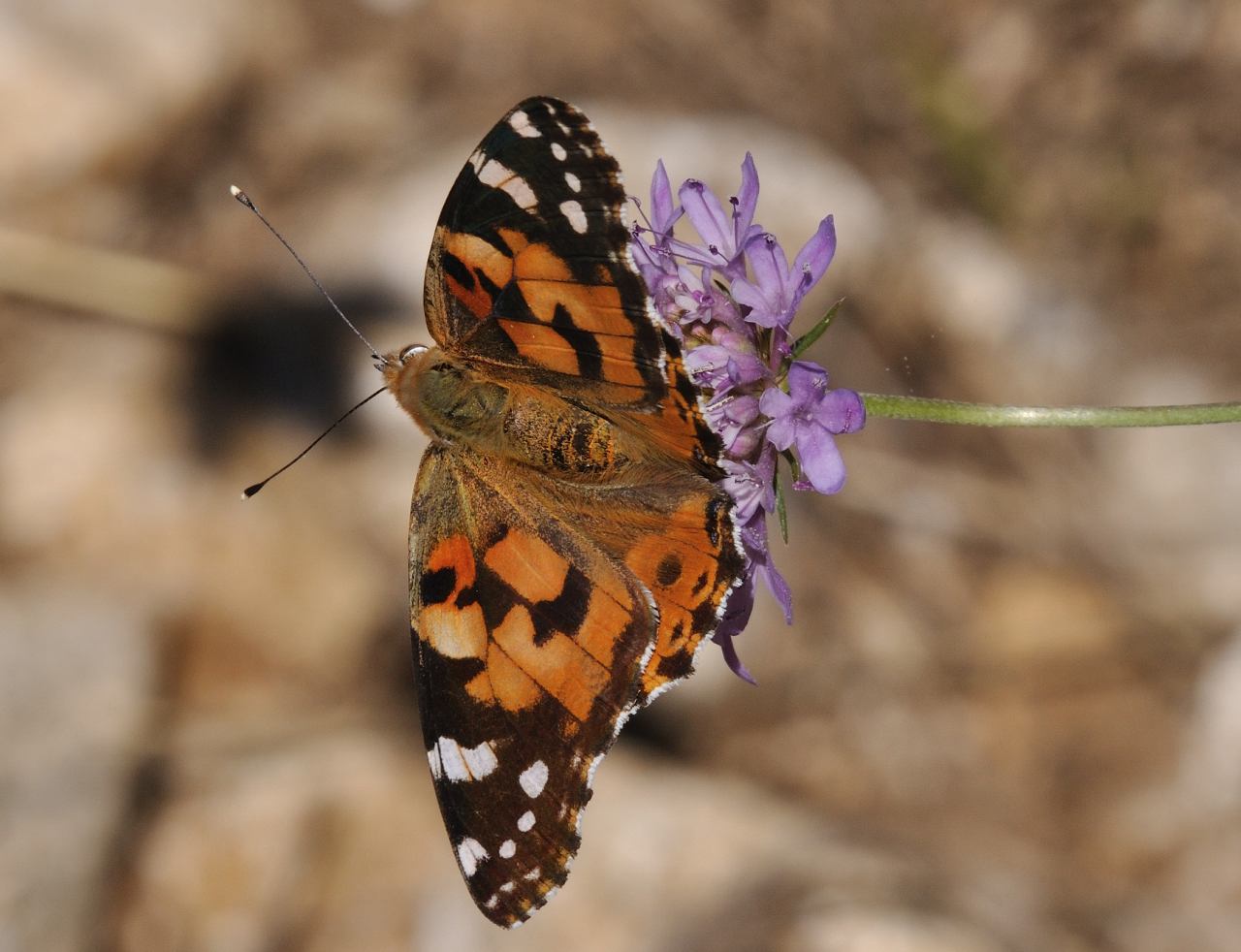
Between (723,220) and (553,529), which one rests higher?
(723,220)

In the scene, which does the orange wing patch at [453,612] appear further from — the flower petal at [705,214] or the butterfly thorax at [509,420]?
the flower petal at [705,214]

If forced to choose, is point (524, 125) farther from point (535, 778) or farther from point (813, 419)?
point (535, 778)

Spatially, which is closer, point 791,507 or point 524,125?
point 524,125

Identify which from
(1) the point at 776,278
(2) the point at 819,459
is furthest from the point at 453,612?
(1) the point at 776,278

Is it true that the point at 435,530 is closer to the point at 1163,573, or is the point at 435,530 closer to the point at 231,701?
the point at 231,701

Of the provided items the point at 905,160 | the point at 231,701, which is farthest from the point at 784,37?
the point at 231,701

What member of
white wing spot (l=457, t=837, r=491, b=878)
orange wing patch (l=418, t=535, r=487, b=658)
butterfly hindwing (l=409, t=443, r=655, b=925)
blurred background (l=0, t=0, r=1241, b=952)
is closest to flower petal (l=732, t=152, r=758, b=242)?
butterfly hindwing (l=409, t=443, r=655, b=925)

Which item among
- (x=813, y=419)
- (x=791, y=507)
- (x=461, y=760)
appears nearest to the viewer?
(x=813, y=419)
